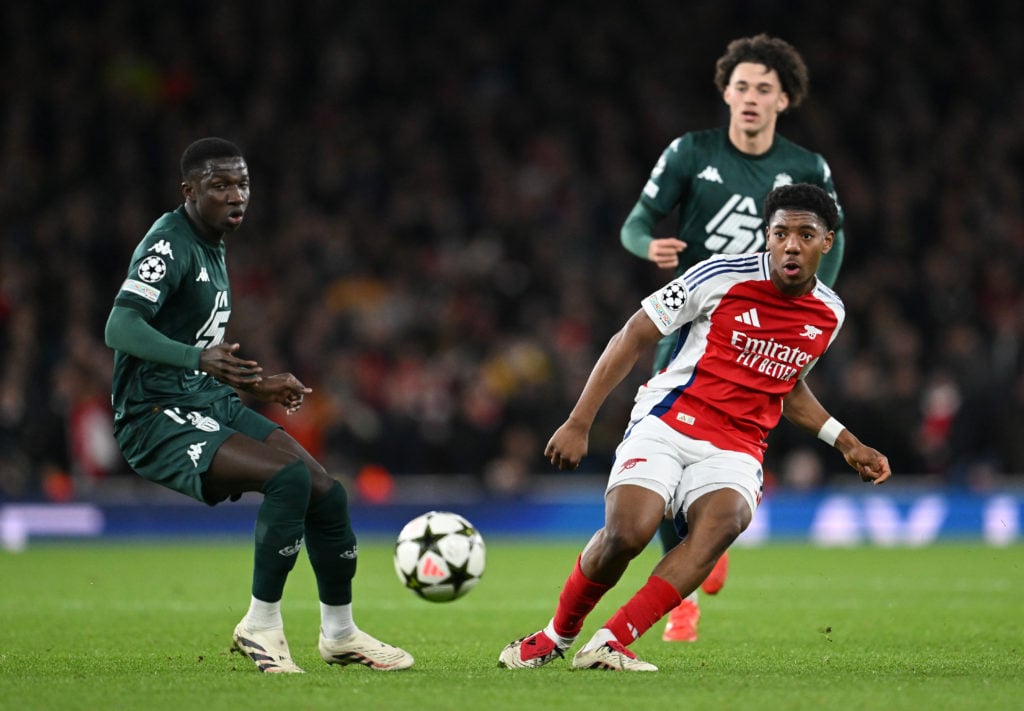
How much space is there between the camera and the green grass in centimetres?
510

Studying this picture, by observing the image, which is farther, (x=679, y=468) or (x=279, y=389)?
(x=679, y=468)

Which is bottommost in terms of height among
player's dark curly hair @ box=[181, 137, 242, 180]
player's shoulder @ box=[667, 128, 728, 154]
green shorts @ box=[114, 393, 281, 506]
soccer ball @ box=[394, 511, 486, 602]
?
soccer ball @ box=[394, 511, 486, 602]

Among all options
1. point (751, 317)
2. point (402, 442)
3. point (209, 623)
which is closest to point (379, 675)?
point (751, 317)

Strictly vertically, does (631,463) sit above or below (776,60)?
below

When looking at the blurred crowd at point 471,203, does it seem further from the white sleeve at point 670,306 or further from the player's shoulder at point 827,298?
the white sleeve at point 670,306

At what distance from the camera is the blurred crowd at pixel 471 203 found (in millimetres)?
15508

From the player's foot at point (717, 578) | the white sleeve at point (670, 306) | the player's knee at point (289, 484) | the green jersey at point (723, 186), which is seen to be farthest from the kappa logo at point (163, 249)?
the player's foot at point (717, 578)

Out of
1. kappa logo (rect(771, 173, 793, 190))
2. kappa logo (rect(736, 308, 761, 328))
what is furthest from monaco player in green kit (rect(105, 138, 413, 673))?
kappa logo (rect(771, 173, 793, 190))

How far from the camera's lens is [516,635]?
25.1ft

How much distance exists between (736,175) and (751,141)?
0.20 meters

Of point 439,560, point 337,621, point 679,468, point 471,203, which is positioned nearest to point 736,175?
point 679,468

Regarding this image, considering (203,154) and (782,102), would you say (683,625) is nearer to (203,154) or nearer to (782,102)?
(782,102)

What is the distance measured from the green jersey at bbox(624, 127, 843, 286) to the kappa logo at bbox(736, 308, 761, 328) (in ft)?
4.41

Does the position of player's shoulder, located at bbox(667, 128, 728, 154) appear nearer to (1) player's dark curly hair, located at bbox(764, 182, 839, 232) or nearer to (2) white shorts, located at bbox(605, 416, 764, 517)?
(1) player's dark curly hair, located at bbox(764, 182, 839, 232)
